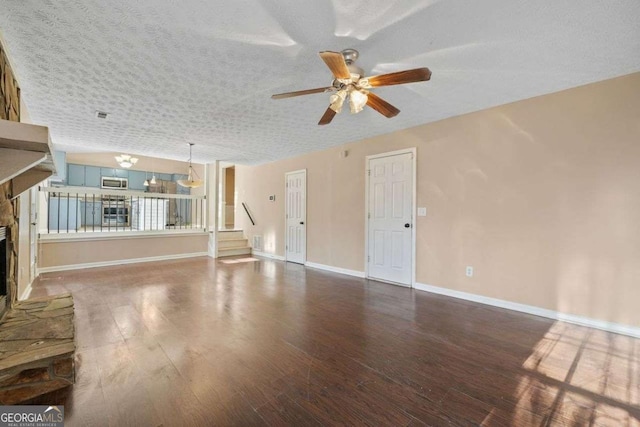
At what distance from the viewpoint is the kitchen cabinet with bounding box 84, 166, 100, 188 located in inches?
340

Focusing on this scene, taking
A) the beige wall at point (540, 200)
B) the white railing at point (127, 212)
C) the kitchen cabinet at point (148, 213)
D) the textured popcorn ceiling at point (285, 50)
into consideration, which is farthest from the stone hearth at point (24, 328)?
the kitchen cabinet at point (148, 213)

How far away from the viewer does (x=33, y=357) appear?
1604 mm

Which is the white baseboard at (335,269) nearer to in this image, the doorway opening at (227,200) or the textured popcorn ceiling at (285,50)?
the textured popcorn ceiling at (285,50)

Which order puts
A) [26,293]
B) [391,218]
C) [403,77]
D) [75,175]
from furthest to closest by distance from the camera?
[75,175], [391,218], [26,293], [403,77]

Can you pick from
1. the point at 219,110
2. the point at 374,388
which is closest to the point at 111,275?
the point at 219,110

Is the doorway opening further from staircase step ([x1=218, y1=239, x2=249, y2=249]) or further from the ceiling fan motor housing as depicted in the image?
the ceiling fan motor housing

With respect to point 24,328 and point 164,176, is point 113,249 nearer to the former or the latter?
point 24,328

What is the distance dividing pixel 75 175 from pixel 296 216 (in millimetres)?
7475

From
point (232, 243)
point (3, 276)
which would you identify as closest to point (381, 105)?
point (3, 276)

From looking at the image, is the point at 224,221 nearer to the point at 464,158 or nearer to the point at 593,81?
the point at 464,158

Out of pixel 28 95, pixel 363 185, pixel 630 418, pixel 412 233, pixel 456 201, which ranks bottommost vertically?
pixel 630 418

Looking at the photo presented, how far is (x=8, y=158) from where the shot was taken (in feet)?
4.54

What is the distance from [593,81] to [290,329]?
3950mm

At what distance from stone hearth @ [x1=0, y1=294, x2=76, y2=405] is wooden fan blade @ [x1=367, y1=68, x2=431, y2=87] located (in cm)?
281
